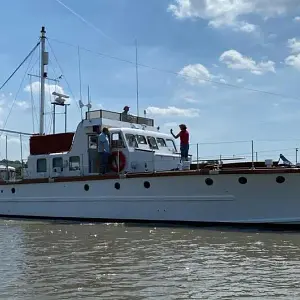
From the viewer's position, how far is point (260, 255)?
935 cm

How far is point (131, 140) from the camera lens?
53.8 feet

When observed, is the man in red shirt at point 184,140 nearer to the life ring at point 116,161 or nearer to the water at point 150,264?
the life ring at point 116,161

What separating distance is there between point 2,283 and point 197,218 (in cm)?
746

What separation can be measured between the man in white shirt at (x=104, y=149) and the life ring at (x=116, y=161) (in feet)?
0.66

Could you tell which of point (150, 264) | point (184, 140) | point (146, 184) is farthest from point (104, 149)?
point (150, 264)

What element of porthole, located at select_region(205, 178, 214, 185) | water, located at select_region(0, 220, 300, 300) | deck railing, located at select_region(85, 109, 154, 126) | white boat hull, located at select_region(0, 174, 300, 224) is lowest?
water, located at select_region(0, 220, 300, 300)

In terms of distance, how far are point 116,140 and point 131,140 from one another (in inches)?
20.2

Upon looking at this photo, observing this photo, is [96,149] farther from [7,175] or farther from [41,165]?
[7,175]

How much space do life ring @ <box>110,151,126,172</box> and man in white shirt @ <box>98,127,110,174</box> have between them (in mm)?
201

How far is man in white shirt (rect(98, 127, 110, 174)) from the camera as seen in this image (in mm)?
15773

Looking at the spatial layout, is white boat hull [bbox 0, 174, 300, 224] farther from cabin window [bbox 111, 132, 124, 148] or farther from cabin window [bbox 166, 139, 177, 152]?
cabin window [bbox 166, 139, 177, 152]

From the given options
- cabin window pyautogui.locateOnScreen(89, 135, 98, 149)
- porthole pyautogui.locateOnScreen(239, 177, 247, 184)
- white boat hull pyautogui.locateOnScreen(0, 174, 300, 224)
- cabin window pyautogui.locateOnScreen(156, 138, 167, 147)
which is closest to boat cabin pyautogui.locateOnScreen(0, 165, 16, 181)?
white boat hull pyautogui.locateOnScreen(0, 174, 300, 224)

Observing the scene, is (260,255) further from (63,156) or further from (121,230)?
(63,156)

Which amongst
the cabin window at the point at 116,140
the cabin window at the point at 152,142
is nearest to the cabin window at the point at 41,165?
the cabin window at the point at 116,140
